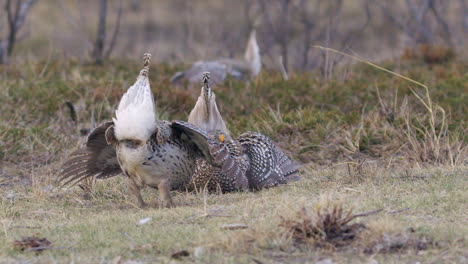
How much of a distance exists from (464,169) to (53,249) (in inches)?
142

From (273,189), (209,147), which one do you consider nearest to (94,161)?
(209,147)

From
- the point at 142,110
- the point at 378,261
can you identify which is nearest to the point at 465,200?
the point at 378,261

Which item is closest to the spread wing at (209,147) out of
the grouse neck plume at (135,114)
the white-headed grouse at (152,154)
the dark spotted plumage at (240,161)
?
the white-headed grouse at (152,154)

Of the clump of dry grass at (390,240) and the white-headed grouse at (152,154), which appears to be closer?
the clump of dry grass at (390,240)

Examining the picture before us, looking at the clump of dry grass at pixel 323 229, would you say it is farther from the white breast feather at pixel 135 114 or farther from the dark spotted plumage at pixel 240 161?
the dark spotted plumage at pixel 240 161

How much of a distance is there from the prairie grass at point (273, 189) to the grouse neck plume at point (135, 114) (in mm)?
553

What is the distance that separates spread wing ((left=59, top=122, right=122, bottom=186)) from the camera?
570cm

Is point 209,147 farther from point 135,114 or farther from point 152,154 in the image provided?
point 135,114

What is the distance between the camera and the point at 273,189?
6.08 m

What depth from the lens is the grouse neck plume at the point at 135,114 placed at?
16.1 ft

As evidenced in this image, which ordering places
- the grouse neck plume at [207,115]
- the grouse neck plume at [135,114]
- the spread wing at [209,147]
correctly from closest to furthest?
the grouse neck plume at [135,114]
the spread wing at [209,147]
the grouse neck plume at [207,115]

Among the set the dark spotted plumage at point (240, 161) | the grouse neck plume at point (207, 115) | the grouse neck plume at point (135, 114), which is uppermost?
the grouse neck plume at point (135, 114)

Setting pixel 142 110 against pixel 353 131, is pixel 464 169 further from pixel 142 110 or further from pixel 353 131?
pixel 142 110

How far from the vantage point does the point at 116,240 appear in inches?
166
